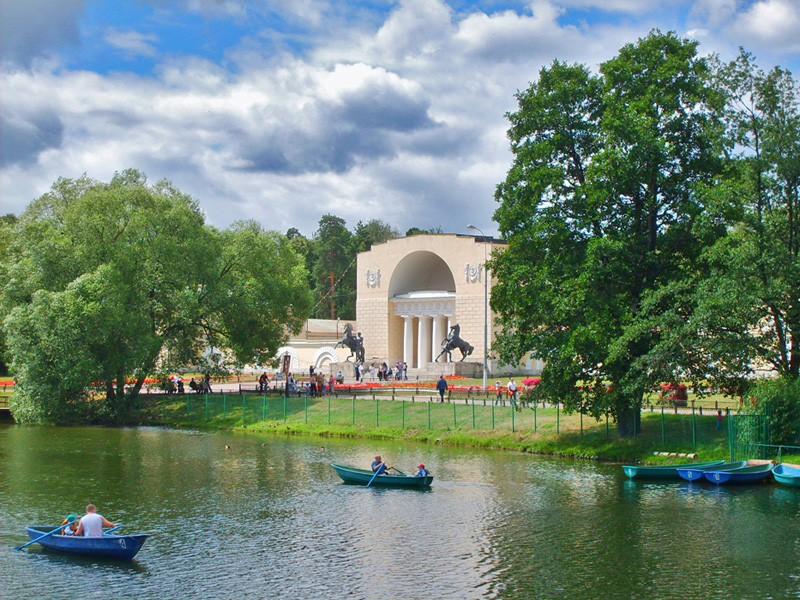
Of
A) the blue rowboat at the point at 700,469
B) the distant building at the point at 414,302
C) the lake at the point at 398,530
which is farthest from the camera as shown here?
the distant building at the point at 414,302

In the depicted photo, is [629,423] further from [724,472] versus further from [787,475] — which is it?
[787,475]

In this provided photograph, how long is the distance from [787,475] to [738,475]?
157 centimetres

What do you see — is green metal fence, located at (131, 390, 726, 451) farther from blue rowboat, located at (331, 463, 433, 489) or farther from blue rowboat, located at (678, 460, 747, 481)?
blue rowboat, located at (331, 463, 433, 489)

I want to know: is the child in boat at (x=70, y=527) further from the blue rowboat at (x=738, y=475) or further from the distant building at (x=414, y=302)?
the distant building at (x=414, y=302)

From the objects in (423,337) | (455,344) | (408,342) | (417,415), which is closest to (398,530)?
(417,415)

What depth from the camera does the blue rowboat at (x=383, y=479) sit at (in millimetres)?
28547

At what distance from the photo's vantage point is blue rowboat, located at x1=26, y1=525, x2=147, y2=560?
18828 mm

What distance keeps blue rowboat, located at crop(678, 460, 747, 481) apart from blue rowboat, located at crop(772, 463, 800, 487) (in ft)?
4.42

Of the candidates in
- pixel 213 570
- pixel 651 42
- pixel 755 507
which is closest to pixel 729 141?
pixel 651 42

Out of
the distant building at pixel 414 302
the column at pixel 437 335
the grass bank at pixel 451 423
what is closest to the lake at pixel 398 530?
the grass bank at pixel 451 423

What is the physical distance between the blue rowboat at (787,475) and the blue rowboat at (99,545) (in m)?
21.2

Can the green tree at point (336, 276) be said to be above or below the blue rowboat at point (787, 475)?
above

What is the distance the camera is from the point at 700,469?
29.4m

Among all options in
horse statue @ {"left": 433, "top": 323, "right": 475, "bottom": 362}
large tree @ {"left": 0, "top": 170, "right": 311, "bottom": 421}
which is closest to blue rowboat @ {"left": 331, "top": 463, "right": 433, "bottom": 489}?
large tree @ {"left": 0, "top": 170, "right": 311, "bottom": 421}
